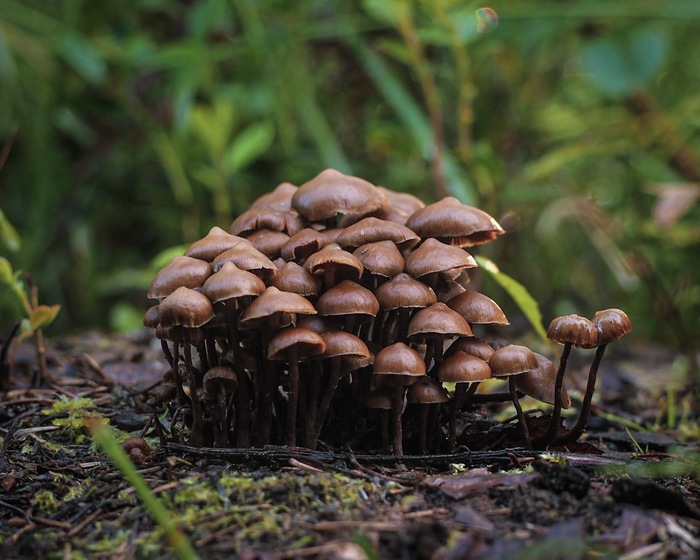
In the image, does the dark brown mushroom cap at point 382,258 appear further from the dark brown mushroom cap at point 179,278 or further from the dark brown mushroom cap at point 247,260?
the dark brown mushroom cap at point 179,278

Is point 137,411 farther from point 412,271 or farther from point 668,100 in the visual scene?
point 668,100

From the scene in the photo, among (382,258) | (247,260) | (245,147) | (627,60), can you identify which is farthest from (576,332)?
(245,147)

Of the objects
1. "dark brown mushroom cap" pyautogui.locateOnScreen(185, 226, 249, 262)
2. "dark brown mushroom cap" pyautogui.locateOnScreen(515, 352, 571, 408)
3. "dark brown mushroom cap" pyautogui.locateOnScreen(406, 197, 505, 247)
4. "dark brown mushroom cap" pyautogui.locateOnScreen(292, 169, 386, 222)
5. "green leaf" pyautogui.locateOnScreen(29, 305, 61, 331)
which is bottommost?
"dark brown mushroom cap" pyautogui.locateOnScreen(515, 352, 571, 408)

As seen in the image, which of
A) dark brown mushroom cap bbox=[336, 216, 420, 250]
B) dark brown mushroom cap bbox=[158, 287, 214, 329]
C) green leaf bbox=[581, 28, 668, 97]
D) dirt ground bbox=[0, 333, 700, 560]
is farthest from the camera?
green leaf bbox=[581, 28, 668, 97]

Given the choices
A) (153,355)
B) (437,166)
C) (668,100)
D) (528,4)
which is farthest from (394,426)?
(668,100)

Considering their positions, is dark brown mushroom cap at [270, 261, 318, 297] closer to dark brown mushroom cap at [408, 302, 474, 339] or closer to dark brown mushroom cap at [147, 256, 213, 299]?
dark brown mushroom cap at [147, 256, 213, 299]

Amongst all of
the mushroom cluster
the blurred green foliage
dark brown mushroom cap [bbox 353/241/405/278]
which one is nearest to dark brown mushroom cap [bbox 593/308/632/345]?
the mushroom cluster
